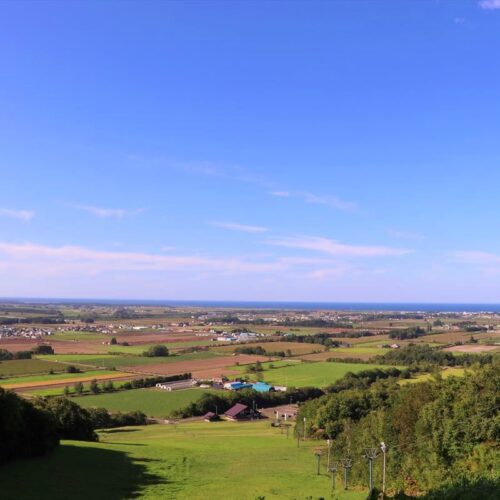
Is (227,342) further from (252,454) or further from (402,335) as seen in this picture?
(252,454)

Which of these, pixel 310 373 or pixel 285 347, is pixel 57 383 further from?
pixel 285 347

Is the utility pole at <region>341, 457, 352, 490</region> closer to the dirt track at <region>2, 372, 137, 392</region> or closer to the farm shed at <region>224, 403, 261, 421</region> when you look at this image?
the farm shed at <region>224, 403, 261, 421</region>

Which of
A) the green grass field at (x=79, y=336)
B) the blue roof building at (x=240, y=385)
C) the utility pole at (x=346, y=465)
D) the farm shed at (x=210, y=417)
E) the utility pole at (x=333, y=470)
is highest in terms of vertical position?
the utility pole at (x=346, y=465)

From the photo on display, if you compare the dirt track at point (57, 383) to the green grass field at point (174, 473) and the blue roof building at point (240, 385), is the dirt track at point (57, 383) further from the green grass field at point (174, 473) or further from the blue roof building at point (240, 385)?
the green grass field at point (174, 473)

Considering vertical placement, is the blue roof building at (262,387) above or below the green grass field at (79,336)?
above

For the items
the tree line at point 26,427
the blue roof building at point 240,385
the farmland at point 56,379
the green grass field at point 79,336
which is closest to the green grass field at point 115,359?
the farmland at point 56,379

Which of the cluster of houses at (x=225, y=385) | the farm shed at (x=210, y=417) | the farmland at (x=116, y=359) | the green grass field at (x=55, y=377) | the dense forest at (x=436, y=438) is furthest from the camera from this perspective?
the farmland at (x=116, y=359)

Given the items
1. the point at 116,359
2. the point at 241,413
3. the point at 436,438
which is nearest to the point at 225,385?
the point at 241,413

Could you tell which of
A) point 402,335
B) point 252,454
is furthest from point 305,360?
point 252,454
